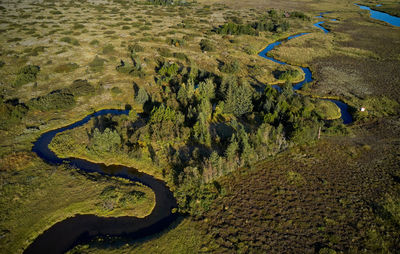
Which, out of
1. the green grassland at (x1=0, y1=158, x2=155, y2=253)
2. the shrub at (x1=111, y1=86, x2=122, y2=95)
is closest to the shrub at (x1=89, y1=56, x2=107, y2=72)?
the shrub at (x1=111, y1=86, x2=122, y2=95)

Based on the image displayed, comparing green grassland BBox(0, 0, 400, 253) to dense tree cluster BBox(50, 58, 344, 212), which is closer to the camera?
green grassland BBox(0, 0, 400, 253)

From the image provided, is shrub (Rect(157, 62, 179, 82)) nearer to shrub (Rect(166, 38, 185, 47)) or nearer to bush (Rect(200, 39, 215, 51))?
bush (Rect(200, 39, 215, 51))

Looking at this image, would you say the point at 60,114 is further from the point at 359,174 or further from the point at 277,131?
the point at 359,174

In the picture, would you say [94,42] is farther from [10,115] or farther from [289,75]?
[289,75]

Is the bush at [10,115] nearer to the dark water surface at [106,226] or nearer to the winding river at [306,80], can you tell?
the dark water surface at [106,226]

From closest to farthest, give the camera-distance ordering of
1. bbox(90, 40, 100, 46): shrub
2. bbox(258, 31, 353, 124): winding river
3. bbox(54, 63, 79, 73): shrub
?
bbox(258, 31, 353, 124): winding river → bbox(54, 63, 79, 73): shrub → bbox(90, 40, 100, 46): shrub

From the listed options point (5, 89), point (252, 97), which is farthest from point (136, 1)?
point (252, 97)

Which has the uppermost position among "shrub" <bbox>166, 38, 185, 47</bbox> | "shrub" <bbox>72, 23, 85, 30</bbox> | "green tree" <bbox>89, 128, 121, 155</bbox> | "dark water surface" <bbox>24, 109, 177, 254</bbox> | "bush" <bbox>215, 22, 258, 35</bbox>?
"shrub" <bbox>72, 23, 85, 30</bbox>
